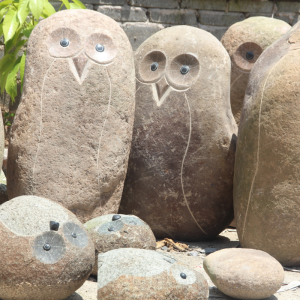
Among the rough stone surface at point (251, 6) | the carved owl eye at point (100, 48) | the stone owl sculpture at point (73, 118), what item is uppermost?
the rough stone surface at point (251, 6)

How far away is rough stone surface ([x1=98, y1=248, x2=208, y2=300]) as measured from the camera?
2046 millimetres

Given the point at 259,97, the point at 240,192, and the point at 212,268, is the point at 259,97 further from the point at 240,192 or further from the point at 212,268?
the point at 212,268

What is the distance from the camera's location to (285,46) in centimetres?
309

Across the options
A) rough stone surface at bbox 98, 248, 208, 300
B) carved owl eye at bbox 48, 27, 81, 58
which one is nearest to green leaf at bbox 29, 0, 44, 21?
carved owl eye at bbox 48, 27, 81, 58

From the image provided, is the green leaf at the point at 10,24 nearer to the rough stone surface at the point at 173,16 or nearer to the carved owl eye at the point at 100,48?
the carved owl eye at the point at 100,48

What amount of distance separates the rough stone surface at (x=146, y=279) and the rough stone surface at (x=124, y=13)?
3838 mm

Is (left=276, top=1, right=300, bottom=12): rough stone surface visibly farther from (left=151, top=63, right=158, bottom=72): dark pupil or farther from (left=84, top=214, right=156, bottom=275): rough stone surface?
(left=84, top=214, right=156, bottom=275): rough stone surface

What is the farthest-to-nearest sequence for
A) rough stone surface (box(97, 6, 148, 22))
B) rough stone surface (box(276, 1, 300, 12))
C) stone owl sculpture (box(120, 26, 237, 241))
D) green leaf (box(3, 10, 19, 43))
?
rough stone surface (box(276, 1, 300, 12))
rough stone surface (box(97, 6, 148, 22))
green leaf (box(3, 10, 19, 43))
stone owl sculpture (box(120, 26, 237, 241))

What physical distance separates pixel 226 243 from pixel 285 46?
4.89 ft

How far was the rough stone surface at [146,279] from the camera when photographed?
205 cm

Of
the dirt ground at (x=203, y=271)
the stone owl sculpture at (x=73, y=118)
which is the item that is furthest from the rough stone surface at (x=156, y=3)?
the dirt ground at (x=203, y=271)

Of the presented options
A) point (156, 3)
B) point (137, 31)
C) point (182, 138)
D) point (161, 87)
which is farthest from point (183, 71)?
point (156, 3)

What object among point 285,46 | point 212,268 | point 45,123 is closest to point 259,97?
point 285,46

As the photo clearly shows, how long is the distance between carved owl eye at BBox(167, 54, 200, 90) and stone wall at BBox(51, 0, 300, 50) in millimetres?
2260
